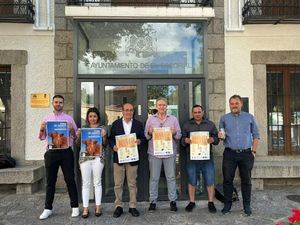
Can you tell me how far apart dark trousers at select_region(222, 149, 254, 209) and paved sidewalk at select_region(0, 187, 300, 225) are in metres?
0.38

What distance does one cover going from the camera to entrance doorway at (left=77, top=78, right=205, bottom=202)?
7.30 metres

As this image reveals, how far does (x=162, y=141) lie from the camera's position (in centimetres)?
644

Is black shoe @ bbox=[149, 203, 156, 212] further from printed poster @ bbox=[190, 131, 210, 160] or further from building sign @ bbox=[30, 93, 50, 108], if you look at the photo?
building sign @ bbox=[30, 93, 50, 108]

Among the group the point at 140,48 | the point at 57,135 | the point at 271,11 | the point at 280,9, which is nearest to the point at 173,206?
the point at 57,135

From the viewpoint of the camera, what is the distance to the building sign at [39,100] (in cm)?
813

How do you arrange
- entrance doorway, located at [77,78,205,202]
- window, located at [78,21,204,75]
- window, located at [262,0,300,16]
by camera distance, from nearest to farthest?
entrance doorway, located at [77,78,205,202], window, located at [78,21,204,75], window, located at [262,0,300,16]

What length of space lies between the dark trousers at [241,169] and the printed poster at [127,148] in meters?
1.52

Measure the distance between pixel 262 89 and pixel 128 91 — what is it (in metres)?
3.11

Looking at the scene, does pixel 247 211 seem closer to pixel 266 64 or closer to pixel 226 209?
pixel 226 209

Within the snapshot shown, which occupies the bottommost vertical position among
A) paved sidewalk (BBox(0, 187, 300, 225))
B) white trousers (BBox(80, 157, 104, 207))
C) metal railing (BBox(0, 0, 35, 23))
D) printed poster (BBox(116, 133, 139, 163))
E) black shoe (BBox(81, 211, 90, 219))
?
paved sidewalk (BBox(0, 187, 300, 225))

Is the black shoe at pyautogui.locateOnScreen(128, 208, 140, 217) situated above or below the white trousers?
below

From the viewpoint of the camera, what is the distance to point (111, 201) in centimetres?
719

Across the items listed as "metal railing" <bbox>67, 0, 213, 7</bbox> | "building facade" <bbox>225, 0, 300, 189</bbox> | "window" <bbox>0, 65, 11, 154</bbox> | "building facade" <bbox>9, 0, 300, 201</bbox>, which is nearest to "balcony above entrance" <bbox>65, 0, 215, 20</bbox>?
"building facade" <bbox>9, 0, 300, 201</bbox>

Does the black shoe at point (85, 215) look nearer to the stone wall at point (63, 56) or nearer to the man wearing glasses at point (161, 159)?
the man wearing glasses at point (161, 159)
